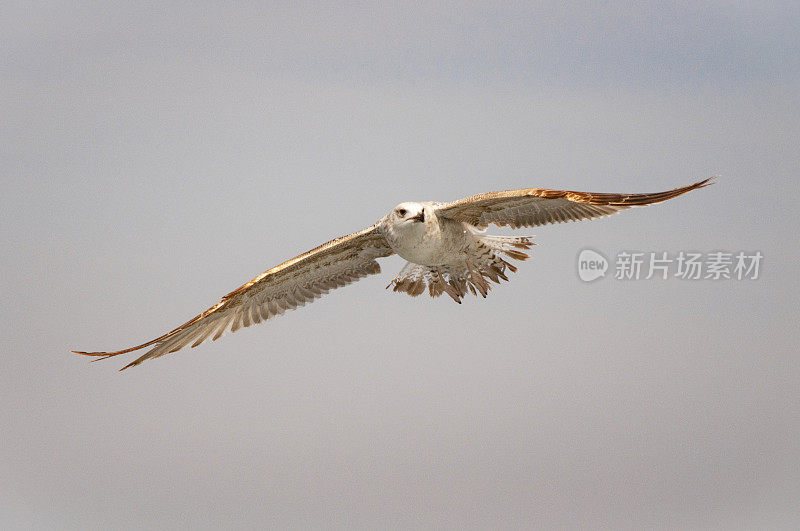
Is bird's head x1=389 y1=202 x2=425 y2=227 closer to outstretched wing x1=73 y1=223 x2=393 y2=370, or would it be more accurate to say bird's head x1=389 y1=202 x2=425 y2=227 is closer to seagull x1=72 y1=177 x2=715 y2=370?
seagull x1=72 y1=177 x2=715 y2=370

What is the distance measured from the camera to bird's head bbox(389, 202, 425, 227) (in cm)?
493

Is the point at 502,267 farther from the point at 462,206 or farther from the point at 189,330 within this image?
the point at 189,330

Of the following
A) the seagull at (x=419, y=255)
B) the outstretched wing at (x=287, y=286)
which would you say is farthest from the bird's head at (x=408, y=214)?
the outstretched wing at (x=287, y=286)

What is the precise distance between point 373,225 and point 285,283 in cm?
93

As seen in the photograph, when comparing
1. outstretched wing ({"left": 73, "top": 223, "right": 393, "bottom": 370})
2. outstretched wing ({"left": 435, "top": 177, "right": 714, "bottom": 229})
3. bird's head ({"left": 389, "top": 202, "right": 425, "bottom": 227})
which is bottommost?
outstretched wing ({"left": 73, "top": 223, "right": 393, "bottom": 370})

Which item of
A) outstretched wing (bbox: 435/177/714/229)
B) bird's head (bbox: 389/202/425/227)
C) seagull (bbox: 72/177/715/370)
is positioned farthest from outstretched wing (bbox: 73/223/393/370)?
outstretched wing (bbox: 435/177/714/229)

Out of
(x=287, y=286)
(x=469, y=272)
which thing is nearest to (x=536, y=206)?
(x=469, y=272)

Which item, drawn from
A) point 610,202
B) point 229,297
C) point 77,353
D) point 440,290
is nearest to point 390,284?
point 440,290

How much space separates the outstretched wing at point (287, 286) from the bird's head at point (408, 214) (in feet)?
1.12

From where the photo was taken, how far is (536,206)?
5.16 metres

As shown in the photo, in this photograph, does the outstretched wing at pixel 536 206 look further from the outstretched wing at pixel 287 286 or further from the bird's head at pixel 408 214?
the outstretched wing at pixel 287 286

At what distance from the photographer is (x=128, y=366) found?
5.25 meters

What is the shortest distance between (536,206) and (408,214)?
2.84ft

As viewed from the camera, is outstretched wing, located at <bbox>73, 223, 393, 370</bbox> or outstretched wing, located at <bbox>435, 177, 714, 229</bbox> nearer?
outstretched wing, located at <bbox>435, 177, 714, 229</bbox>
